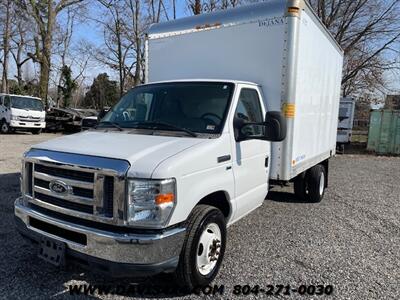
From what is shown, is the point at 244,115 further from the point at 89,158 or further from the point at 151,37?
the point at 151,37

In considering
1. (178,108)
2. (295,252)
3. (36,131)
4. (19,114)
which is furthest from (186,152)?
(36,131)

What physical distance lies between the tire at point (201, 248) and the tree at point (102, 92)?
151 feet

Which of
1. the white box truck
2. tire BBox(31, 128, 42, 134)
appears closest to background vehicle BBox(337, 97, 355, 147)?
the white box truck

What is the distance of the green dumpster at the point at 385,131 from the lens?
17.6 meters

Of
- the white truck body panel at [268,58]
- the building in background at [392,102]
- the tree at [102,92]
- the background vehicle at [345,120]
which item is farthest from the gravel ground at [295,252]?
the tree at [102,92]

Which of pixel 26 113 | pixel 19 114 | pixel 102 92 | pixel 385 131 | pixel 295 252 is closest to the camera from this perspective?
pixel 295 252

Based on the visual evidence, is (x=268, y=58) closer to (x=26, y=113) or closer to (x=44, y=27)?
(x=26, y=113)

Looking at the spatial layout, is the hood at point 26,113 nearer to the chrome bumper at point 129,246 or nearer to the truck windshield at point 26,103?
the truck windshield at point 26,103

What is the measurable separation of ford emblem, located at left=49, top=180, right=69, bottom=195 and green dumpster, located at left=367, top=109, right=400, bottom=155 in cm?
1789

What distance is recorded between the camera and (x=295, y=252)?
4.63 metres

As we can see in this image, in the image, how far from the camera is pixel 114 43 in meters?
33.0

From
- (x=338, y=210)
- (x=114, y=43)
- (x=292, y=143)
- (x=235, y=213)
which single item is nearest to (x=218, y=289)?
(x=235, y=213)

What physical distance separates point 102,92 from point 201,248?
49102 millimetres

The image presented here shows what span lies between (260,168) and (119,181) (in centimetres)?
227
